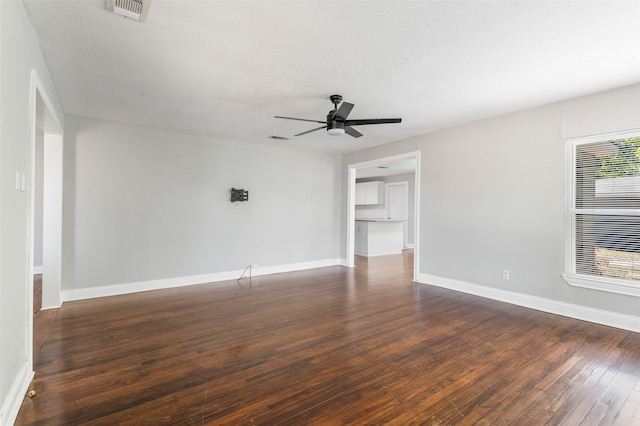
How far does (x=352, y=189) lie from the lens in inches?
271

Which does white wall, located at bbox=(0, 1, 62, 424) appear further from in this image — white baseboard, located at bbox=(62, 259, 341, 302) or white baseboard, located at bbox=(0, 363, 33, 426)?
white baseboard, located at bbox=(62, 259, 341, 302)

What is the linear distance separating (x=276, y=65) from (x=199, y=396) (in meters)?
2.71

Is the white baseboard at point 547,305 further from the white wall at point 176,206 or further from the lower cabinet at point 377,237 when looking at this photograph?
the lower cabinet at point 377,237

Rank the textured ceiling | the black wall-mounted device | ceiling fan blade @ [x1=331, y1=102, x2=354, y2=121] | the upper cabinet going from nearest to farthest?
1. the textured ceiling
2. ceiling fan blade @ [x1=331, y1=102, x2=354, y2=121]
3. the black wall-mounted device
4. the upper cabinet

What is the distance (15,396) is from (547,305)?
5.07 metres

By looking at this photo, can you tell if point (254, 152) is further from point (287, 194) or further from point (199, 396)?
point (199, 396)

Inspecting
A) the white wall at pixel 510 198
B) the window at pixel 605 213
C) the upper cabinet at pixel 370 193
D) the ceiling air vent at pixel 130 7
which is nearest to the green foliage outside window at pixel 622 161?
the window at pixel 605 213

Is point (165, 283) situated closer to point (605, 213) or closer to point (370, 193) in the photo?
point (605, 213)

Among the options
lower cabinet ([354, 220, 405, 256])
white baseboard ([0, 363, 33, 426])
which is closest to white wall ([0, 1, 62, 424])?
white baseboard ([0, 363, 33, 426])

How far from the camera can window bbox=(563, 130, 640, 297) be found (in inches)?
127

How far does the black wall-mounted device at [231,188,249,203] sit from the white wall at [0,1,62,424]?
3.34 m

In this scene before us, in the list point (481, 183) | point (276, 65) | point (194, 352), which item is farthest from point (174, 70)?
point (481, 183)

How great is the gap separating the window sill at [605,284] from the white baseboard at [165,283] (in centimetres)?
444

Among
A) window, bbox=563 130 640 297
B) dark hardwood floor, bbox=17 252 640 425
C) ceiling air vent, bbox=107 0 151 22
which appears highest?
ceiling air vent, bbox=107 0 151 22
